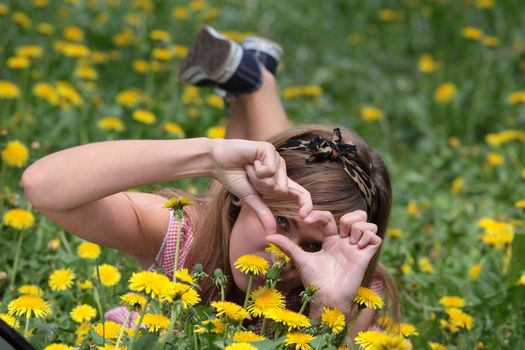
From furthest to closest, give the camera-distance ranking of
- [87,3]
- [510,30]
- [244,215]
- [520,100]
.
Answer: [510,30]
[87,3]
[520,100]
[244,215]

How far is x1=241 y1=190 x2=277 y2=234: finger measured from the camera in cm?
161

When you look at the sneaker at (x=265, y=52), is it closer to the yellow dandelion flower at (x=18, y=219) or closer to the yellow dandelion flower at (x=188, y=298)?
the yellow dandelion flower at (x=18, y=219)

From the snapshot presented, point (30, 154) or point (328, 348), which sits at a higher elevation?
point (328, 348)

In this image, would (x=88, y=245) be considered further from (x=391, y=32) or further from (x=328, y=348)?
(x=391, y=32)

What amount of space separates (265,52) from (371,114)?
1031 mm

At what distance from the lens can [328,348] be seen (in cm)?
131

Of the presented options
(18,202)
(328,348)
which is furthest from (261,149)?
(18,202)

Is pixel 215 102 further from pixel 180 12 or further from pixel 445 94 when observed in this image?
pixel 445 94

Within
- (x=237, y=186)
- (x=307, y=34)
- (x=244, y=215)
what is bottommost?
(x=307, y=34)

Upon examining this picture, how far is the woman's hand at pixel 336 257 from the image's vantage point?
1539 mm

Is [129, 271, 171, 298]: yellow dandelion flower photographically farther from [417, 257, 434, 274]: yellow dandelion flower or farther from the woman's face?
[417, 257, 434, 274]: yellow dandelion flower

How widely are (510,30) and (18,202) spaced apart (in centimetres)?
294

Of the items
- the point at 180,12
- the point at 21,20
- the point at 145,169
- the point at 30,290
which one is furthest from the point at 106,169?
the point at 180,12

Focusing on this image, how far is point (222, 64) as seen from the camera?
253 cm
